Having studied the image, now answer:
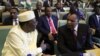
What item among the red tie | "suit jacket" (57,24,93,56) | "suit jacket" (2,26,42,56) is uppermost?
"suit jacket" (2,26,42,56)

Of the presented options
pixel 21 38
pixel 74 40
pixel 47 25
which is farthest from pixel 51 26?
pixel 21 38

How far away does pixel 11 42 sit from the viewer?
97.7 inches

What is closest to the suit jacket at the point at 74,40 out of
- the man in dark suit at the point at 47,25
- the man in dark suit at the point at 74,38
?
the man in dark suit at the point at 74,38

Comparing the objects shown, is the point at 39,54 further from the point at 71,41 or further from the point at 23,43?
the point at 71,41

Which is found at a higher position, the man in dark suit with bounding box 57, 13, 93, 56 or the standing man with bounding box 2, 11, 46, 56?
the standing man with bounding box 2, 11, 46, 56

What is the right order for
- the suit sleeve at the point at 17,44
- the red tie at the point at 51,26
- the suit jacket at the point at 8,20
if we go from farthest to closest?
the suit jacket at the point at 8,20 < the red tie at the point at 51,26 < the suit sleeve at the point at 17,44

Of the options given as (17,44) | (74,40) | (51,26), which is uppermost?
(17,44)

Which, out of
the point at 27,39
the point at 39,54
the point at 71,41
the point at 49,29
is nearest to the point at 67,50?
the point at 71,41

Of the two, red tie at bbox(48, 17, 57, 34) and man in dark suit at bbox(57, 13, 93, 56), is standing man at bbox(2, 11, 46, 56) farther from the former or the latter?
red tie at bbox(48, 17, 57, 34)

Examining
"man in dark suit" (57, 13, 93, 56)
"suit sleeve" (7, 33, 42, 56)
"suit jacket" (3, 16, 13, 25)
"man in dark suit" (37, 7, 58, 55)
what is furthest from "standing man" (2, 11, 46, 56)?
"suit jacket" (3, 16, 13, 25)

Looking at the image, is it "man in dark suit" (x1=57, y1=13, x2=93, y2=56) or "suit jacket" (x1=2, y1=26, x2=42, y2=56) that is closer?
"suit jacket" (x1=2, y1=26, x2=42, y2=56)

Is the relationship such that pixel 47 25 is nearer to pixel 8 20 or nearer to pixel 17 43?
pixel 8 20

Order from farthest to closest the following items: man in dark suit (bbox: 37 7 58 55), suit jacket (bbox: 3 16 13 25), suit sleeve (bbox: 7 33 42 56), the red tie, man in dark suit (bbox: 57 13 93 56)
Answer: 1. suit jacket (bbox: 3 16 13 25)
2. the red tie
3. man in dark suit (bbox: 37 7 58 55)
4. man in dark suit (bbox: 57 13 93 56)
5. suit sleeve (bbox: 7 33 42 56)

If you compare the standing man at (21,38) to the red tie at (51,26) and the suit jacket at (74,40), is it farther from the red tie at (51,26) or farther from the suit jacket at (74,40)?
the red tie at (51,26)
